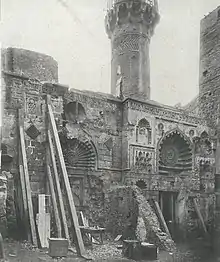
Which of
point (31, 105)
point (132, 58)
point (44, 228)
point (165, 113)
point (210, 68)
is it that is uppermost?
point (132, 58)

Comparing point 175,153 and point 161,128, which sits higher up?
point 161,128

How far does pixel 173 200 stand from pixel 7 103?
3.67 metres

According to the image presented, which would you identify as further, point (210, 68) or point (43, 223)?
point (210, 68)

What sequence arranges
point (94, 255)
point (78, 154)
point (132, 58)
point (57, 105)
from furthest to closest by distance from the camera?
point (132, 58) → point (78, 154) → point (57, 105) → point (94, 255)

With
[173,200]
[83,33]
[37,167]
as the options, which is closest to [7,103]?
[37,167]

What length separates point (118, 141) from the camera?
6.70 meters

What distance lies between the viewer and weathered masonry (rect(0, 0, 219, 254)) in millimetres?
5328

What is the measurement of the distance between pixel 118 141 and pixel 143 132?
0.57 m

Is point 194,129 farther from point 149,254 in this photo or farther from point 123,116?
point 149,254

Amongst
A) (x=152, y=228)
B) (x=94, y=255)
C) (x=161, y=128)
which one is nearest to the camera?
(x=94, y=255)

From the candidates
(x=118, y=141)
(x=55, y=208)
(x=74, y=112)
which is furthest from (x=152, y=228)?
(x=74, y=112)

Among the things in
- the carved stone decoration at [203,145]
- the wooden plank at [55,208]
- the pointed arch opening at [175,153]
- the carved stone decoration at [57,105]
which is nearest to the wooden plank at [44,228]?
the wooden plank at [55,208]

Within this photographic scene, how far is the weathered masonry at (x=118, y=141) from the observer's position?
5328 millimetres

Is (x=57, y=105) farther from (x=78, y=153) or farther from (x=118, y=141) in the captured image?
(x=118, y=141)
